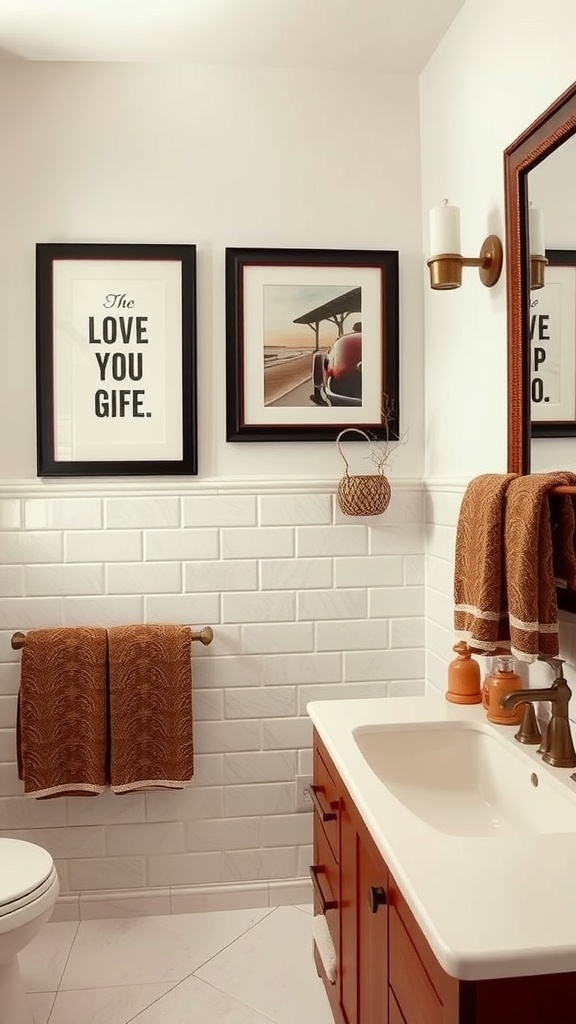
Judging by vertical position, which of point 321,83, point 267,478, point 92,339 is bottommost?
point 267,478

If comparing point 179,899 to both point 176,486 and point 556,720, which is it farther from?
point 556,720

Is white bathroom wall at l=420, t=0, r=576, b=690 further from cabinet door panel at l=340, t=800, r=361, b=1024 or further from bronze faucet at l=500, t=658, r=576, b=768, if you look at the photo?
cabinet door panel at l=340, t=800, r=361, b=1024

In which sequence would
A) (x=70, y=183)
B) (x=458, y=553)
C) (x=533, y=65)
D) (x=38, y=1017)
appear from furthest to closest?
(x=70, y=183)
(x=38, y=1017)
(x=458, y=553)
(x=533, y=65)

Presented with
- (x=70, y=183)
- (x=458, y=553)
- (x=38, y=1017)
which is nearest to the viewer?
(x=458, y=553)

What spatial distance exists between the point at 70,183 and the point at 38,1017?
2254 millimetres

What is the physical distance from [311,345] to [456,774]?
136cm

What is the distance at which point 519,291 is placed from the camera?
1.97 meters

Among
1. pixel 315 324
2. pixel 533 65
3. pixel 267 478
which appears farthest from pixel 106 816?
pixel 533 65

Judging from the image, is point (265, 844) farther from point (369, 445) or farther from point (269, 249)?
point (269, 249)

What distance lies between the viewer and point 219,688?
8.91ft

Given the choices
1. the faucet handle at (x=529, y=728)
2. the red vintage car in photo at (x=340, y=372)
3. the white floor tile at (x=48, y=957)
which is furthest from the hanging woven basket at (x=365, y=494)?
the white floor tile at (x=48, y=957)

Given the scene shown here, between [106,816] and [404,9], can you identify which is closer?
[404,9]

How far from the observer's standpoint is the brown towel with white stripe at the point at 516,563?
1656 millimetres

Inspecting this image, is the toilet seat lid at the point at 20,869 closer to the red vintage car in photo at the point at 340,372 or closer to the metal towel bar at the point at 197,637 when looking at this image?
the metal towel bar at the point at 197,637
